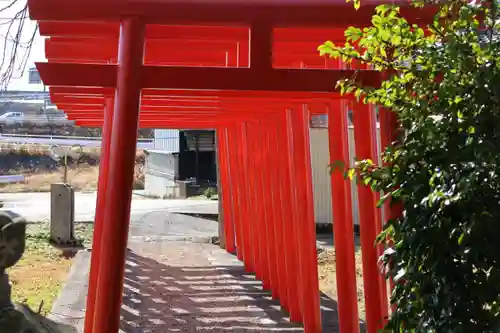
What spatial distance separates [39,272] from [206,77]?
6604 mm

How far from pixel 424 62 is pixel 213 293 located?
5898 millimetres

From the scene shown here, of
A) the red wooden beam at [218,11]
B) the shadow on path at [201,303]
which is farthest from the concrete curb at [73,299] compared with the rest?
the red wooden beam at [218,11]

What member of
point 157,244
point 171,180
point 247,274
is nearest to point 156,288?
point 247,274

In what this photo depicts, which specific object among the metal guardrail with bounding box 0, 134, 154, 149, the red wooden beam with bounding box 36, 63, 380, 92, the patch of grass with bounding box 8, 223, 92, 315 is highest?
the metal guardrail with bounding box 0, 134, 154, 149

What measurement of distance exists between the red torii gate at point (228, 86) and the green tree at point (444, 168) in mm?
1350

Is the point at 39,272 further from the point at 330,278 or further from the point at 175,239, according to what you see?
the point at 330,278

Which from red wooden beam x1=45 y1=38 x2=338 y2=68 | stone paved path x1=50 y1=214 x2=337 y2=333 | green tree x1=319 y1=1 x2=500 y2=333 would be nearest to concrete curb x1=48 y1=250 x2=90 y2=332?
stone paved path x1=50 y1=214 x2=337 y2=333

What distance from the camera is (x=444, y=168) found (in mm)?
2301

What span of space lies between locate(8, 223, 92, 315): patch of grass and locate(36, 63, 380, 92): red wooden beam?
10.4 ft

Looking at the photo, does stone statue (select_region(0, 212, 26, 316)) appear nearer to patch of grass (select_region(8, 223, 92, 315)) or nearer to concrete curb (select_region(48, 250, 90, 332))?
concrete curb (select_region(48, 250, 90, 332))

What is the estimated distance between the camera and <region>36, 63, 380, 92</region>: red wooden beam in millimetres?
3828

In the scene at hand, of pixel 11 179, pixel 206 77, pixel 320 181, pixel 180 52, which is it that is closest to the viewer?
pixel 206 77

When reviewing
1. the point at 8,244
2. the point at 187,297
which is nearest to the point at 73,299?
the point at 187,297

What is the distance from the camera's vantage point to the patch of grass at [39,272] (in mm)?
7488
